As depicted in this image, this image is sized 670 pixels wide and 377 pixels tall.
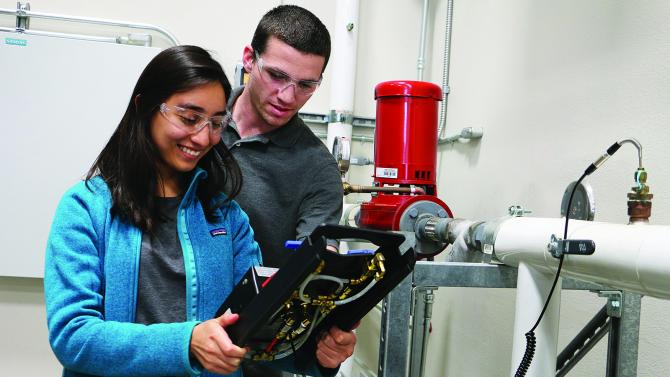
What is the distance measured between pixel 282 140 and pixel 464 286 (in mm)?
586

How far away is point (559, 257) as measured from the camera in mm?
999

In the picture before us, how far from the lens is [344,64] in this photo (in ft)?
9.39

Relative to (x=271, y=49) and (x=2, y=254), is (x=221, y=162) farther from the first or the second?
(x=2, y=254)

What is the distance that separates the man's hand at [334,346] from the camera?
0.98 metres

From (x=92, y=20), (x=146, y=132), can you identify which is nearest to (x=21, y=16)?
(x=92, y=20)

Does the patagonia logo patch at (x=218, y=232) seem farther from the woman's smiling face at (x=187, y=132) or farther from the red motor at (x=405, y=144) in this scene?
the red motor at (x=405, y=144)

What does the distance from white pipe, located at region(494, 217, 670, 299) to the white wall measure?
0.43 metres

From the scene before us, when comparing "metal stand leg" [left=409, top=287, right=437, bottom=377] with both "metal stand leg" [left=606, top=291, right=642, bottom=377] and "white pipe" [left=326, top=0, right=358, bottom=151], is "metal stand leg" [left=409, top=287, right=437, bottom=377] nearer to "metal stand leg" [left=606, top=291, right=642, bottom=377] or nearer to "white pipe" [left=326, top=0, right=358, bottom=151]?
"metal stand leg" [left=606, top=291, right=642, bottom=377]

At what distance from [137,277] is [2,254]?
6.50ft

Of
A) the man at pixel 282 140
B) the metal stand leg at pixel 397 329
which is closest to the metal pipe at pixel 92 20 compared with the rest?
the man at pixel 282 140

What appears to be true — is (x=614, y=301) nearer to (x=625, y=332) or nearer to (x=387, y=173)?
(x=625, y=332)

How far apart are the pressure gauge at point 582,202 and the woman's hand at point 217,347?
2.37 ft

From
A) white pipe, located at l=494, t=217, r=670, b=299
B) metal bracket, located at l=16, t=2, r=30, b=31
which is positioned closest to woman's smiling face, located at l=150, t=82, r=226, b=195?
white pipe, located at l=494, t=217, r=670, b=299

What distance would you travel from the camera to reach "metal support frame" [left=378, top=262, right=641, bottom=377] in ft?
3.80
